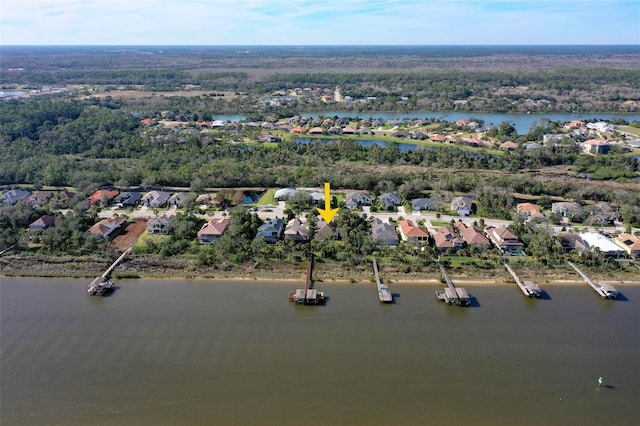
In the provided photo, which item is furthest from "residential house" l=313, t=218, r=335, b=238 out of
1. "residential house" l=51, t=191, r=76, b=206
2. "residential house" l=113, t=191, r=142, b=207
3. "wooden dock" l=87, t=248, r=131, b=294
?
"residential house" l=51, t=191, r=76, b=206

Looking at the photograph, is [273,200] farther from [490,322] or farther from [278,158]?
[490,322]

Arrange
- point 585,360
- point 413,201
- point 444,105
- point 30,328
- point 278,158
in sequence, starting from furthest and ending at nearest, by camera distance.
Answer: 1. point 444,105
2. point 278,158
3. point 413,201
4. point 30,328
5. point 585,360

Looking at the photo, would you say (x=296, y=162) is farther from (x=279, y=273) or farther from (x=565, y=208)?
(x=565, y=208)

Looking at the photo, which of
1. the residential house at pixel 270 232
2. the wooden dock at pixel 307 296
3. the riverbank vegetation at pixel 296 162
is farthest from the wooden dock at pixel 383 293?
the residential house at pixel 270 232

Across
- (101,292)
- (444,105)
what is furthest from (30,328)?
(444,105)

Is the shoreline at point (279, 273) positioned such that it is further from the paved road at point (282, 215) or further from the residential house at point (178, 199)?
the residential house at point (178, 199)

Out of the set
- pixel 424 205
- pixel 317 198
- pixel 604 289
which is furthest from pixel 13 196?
pixel 604 289

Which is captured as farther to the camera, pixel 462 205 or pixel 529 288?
pixel 462 205
